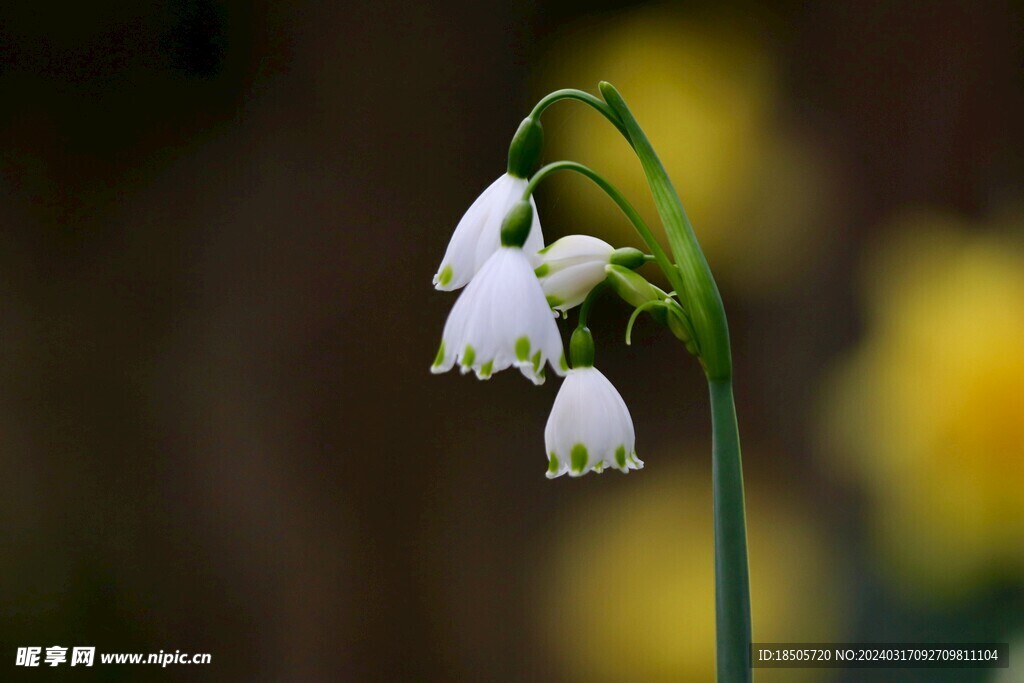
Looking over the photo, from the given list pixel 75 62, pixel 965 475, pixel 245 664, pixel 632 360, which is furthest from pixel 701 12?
pixel 245 664

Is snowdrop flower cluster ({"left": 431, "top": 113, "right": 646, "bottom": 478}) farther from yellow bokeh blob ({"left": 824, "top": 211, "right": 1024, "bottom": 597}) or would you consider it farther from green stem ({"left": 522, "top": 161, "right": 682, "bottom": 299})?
yellow bokeh blob ({"left": 824, "top": 211, "right": 1024, "bottom": 597})

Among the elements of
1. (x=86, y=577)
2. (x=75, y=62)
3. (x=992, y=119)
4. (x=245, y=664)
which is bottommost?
(x=245, y=664)

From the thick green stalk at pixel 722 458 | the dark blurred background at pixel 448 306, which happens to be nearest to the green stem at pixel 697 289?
the thick green stalk at pixel 722 458

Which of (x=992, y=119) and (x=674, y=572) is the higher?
(x=992, y=119)

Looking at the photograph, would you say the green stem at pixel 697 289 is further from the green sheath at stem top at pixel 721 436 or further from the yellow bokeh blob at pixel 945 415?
the yellow bokeh blob at pixel 945 415

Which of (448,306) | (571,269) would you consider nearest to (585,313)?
(571,269)

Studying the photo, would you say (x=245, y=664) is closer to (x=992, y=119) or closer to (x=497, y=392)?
(x=497, y=392)
